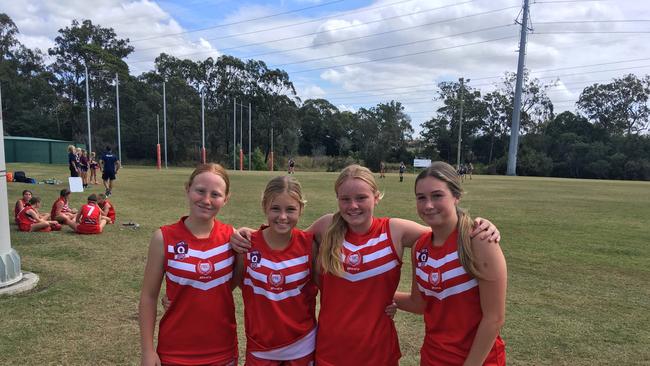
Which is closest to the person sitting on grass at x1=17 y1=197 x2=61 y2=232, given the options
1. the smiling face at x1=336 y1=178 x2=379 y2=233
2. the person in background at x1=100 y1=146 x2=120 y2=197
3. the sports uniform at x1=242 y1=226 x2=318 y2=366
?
the person in background at x1=100 y1=146 x2=120 y2=197

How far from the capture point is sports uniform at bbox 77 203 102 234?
9711 millimetres

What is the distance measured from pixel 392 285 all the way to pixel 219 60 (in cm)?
7861

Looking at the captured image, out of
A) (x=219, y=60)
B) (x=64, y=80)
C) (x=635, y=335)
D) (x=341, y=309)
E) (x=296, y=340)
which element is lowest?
(x=635, y=335)

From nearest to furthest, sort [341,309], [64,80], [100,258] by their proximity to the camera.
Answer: [341,309] → [100,258] → [64,80]

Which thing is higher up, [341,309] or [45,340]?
[341,309]

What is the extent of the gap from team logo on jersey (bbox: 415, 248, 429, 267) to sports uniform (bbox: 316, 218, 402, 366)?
0.47ft

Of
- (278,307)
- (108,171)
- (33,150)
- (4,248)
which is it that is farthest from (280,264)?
(33,150)

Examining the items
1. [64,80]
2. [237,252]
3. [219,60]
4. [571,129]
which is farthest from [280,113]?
[237,252]

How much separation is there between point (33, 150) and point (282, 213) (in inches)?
2151

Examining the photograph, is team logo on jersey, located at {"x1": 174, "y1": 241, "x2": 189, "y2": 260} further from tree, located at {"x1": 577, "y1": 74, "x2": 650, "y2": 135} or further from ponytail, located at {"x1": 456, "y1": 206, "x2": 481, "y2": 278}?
tree, located at {"x1": 577, "y1": 74, "x2": 650, "y2": 135}

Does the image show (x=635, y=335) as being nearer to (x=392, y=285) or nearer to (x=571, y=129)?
(x=392, y=285)

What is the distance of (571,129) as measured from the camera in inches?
3177

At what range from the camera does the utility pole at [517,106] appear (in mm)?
63250

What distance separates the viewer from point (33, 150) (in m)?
47.9
